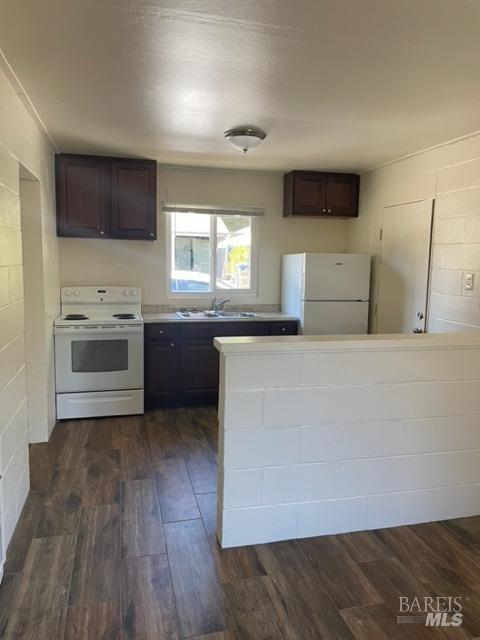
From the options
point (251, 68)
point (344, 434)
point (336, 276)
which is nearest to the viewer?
point (251, 68)

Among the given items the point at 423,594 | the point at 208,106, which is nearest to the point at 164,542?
the point at 423,594

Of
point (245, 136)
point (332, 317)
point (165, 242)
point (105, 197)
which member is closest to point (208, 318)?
point (165, 242)

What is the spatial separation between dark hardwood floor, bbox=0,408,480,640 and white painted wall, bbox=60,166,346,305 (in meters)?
2.14

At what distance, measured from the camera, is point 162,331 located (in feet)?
13.5

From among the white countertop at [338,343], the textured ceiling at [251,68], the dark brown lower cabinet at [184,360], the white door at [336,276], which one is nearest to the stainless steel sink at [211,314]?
the dark brown lower cabinet at [184,360]

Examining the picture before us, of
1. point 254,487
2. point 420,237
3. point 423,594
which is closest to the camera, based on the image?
point 423,594

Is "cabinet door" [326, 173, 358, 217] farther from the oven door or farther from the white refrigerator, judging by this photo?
the oven door

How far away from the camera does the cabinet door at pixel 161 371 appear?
4140 mm

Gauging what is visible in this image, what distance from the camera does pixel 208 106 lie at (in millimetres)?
2746

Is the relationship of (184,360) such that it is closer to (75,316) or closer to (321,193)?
(75,316)

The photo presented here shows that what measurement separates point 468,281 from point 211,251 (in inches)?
98.9

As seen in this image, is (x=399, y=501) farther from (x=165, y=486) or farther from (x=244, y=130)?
(x=244, y=130)

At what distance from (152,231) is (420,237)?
236cm

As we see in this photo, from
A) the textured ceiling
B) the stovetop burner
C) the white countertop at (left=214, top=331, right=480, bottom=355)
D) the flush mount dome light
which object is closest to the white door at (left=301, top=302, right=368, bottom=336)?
the textured ceiling
